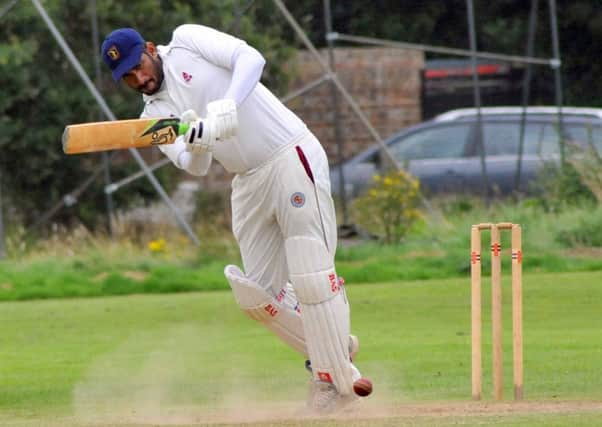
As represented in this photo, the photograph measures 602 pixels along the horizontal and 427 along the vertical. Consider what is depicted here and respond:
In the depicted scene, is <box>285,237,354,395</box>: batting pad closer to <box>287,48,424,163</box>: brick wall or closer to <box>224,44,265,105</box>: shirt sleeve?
<box>224,44,265,105</box>: shirt sleeve

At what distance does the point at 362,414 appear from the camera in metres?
6.62

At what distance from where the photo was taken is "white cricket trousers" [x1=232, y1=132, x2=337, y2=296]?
6.71 metres

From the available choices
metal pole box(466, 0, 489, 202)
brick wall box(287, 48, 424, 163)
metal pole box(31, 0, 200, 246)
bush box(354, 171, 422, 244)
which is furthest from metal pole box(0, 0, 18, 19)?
metal pole box(466, 0, 489, 202)

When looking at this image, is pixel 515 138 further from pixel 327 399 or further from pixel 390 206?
pixel 327 399

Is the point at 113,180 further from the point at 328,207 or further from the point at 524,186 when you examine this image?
the point at 328,207

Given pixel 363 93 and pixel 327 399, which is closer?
pixel 327 399

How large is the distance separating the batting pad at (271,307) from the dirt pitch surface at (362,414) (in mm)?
353

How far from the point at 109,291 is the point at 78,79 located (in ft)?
13.0

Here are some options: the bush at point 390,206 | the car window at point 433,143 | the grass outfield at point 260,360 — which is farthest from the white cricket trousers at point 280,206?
the car window at point 433,143

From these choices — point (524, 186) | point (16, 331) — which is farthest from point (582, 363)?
point (524, 186)

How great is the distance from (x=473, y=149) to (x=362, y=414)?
9665mm

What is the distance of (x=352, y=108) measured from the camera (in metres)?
15.9

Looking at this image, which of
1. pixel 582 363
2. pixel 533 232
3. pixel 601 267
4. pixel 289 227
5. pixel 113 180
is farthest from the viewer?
pixel 113 180

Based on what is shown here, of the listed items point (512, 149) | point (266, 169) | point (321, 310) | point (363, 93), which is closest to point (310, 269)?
point (321, 310)
